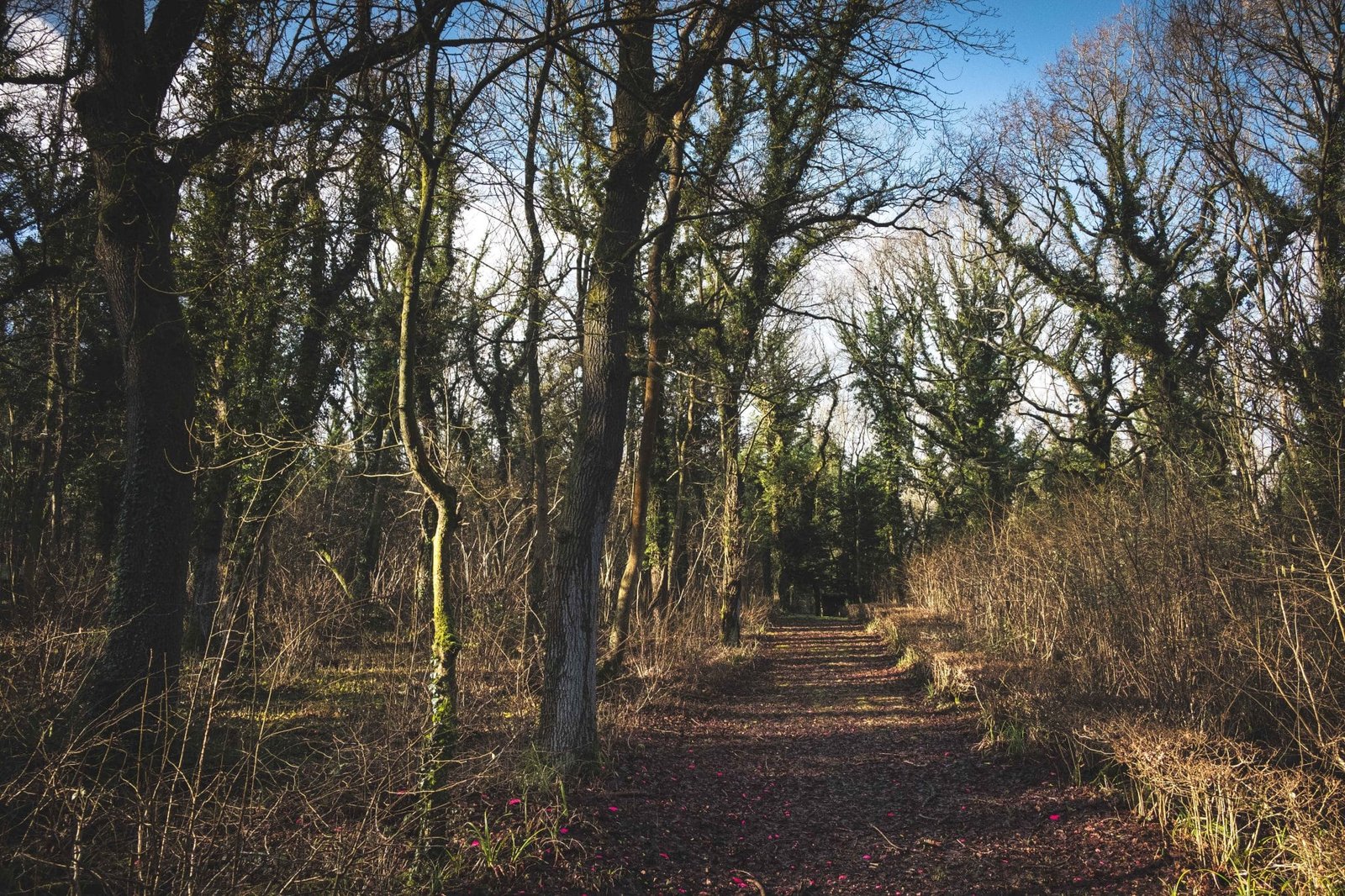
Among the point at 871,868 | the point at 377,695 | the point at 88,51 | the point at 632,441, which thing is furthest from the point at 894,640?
the point at 88,51

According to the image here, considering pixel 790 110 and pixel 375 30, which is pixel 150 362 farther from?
pixel 790 110

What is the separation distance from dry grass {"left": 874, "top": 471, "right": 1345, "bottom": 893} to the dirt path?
429 millimetres

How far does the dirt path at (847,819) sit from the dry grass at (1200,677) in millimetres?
429

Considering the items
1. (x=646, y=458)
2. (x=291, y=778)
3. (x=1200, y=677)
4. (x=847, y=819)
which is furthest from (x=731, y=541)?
(x=291, y=778)

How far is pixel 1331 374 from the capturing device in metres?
5.39

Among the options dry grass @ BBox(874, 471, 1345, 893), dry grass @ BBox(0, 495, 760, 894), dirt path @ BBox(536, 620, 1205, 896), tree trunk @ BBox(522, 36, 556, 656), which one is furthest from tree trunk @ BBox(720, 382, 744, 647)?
dry grass @ BBox(0, 495, 760, 894)

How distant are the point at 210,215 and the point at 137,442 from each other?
14.4 ft

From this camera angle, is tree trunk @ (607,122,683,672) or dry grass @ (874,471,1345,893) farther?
tree trunk @ (607,122,683,672)

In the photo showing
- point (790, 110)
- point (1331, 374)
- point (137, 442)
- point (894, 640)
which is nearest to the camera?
point (1331, 374)

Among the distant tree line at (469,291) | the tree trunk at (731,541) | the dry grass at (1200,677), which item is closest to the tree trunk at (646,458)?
the distant tree line at (469,291)

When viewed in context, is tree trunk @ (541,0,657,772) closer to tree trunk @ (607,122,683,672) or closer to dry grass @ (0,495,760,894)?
dry grass @ (0,495,760,894)

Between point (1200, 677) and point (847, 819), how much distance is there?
291 cm

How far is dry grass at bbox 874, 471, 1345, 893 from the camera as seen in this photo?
4395mm

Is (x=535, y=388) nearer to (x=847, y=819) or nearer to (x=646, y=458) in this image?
(x=646, y=458)
